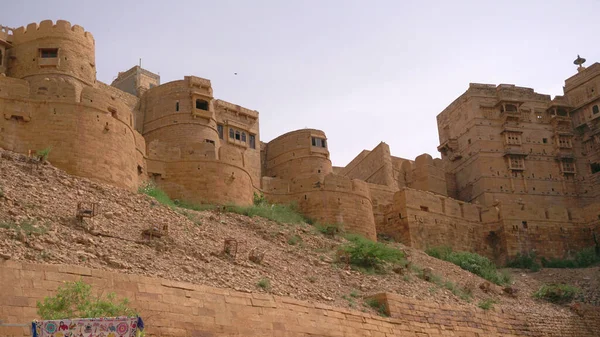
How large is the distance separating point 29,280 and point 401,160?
27582 millimetres

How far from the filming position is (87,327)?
9.38 m

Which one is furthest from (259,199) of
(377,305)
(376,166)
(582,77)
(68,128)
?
(582,77)

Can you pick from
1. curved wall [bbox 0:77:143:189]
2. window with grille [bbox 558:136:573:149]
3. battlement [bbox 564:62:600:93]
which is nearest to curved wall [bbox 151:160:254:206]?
curved wall [bbox 0:77:143:189]

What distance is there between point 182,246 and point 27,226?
12.0 ft

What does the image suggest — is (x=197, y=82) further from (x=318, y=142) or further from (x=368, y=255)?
(x=368, y=255)

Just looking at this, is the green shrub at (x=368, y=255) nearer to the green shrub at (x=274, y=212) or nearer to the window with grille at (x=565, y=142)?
the green shrub at (x=274, y=212)

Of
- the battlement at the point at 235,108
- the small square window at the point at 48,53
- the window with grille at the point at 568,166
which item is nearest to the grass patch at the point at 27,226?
the small square window at the point at 48,53

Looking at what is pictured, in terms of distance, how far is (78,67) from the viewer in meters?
24.2

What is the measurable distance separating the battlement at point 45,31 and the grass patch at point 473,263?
50.5 ft

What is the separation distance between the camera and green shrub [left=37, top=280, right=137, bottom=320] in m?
10.1

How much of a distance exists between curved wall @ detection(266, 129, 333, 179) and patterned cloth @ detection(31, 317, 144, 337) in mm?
23067

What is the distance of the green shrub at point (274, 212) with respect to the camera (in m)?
23.4

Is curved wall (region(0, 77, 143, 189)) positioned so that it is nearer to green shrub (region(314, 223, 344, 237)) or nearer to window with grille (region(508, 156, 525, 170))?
green shrub (region(314, 223, 344, 237))

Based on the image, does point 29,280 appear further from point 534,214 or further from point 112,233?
point 534,214
